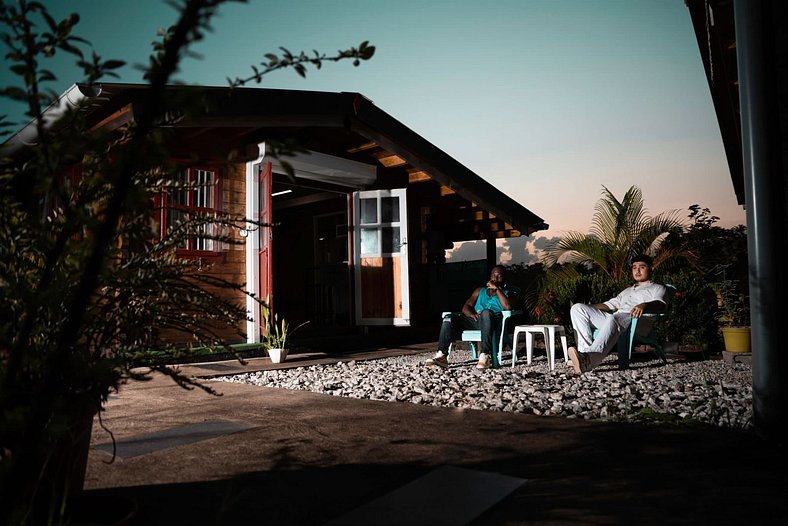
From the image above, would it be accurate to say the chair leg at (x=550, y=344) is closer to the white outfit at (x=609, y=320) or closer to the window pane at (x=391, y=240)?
the white outfit at (x=609, y=320)

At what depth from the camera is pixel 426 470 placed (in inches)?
75.5

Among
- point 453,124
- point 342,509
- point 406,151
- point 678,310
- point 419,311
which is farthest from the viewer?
point 453,124

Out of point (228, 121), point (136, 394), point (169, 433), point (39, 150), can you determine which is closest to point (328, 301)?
point (228, 121)

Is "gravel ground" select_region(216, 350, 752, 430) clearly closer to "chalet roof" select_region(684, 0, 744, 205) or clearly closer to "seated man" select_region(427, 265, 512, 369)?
"seated man" select_region(427, 265, 512, 369)

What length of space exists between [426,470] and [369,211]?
5.88 meters

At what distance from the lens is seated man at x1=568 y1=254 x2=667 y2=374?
4555 mm

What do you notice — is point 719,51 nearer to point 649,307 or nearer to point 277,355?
point 649,307

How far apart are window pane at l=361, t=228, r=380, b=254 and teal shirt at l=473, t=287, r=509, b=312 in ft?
7.54

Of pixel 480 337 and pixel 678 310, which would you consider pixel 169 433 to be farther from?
pixel 678 310

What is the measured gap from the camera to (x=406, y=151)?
7254 mm

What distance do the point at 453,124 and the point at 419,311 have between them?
4342 mm

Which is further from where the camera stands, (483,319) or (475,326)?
(475,326)

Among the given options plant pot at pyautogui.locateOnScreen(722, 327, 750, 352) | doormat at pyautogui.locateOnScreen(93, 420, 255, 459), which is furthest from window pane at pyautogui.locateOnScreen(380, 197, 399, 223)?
doormat at pyautogui.locateOnScreen(93, 420, 255, 459)

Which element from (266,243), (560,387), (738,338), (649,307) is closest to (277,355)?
(266,243)
